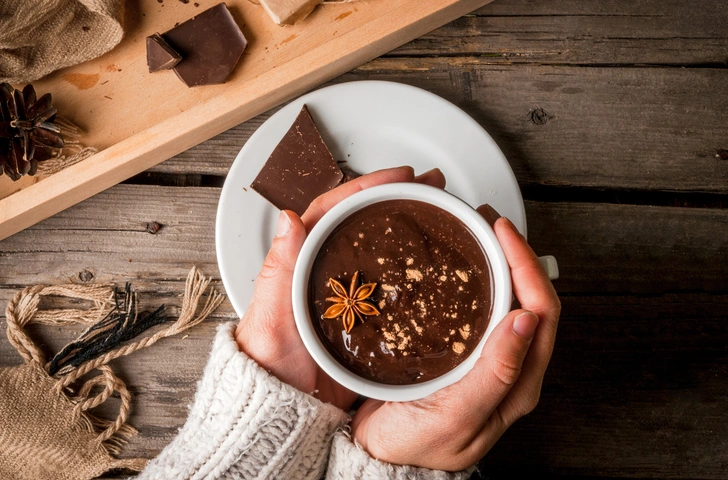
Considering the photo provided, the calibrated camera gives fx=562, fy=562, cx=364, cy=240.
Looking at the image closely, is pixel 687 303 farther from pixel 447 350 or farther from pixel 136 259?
pixel 136 259

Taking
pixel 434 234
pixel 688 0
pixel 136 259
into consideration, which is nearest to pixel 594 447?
pixel 434 234

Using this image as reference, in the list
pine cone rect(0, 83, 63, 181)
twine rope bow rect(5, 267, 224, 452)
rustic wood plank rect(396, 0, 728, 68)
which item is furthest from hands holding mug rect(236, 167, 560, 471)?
pine cone rect(0, 83, 63, 181)

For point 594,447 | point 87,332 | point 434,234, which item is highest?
point 434,234

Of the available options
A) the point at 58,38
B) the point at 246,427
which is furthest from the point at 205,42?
the point at 246,427

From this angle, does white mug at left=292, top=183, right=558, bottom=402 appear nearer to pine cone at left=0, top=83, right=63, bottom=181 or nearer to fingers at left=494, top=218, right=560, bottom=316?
fingers at left=494, top=218, right=560, bottom=316

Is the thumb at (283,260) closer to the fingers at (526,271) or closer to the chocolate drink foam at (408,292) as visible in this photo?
the chocolate drink foam at (408,292)

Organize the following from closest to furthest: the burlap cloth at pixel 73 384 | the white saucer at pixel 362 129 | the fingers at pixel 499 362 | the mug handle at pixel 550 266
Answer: the fingers at pixel 499 362 < the mug handle at pixel 550 266 < the white saucer at pixel 362 129 < the burlap cloth at pixel 73 384

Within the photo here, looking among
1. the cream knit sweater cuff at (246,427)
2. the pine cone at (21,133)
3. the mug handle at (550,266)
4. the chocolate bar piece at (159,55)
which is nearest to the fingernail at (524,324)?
the mug handle at (550,266)
